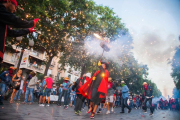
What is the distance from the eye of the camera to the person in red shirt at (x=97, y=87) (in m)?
5.58

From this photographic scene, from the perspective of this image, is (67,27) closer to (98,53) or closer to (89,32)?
(89,32)

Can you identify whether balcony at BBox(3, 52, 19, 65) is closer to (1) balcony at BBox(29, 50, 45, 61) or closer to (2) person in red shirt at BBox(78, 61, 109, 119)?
(1) balcony at BBox(29, 50, 45, 61)

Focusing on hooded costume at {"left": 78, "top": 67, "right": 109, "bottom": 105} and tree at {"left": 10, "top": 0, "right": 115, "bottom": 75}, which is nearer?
hooded costume at {"left": 78, "top": 67, "right": 109, "bottom": 105}

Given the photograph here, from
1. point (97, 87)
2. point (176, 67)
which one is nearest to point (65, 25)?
point (97, 87)

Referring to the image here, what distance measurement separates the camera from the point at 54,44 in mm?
17094

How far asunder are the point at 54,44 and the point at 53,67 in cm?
2705

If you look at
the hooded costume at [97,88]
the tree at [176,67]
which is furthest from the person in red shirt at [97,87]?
the tree at [176,67]

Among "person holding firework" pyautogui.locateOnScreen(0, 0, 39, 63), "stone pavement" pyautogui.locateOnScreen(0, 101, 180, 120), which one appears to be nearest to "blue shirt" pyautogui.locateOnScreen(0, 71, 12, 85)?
"stone pavement" pyautogui.locateOnScreen(0, 101, 180, 120)

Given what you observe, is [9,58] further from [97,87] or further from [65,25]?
[97,87]

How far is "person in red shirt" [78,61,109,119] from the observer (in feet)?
18.3

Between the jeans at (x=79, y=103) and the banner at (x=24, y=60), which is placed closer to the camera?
the jeans at (x=79, y=103)

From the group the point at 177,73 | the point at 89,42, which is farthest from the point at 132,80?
the point at 89,42

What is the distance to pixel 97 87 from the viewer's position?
585 cm

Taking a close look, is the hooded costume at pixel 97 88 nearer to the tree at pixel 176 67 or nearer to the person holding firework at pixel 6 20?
the person holding firework at pixel 6 20
